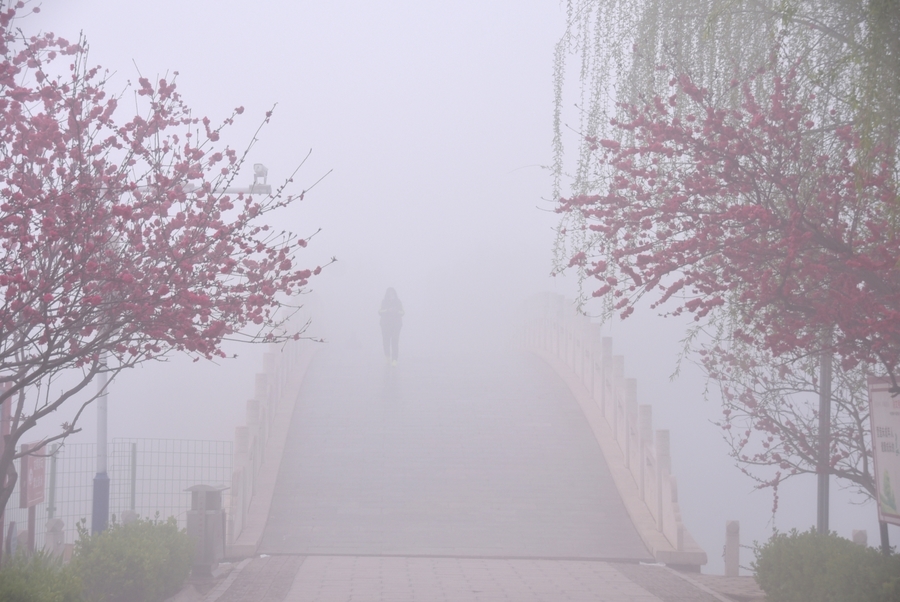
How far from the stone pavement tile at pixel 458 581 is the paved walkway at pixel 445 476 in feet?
1.81

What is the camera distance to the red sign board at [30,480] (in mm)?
8250

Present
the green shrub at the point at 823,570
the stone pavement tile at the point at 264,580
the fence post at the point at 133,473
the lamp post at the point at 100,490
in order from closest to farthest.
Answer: the green shrub at the point at 823,570, the stone pavement tile at the point at 264,580, the lamp post at the point at 100,490, the fence post at the point at 133,473

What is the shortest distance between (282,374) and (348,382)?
2.26 metres

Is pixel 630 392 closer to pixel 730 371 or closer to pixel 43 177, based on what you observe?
pixel 730 371

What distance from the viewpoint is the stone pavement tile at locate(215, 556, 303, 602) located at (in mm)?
9021

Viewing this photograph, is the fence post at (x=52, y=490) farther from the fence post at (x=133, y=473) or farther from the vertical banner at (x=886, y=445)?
the vertical banner at (x=886, y=445)

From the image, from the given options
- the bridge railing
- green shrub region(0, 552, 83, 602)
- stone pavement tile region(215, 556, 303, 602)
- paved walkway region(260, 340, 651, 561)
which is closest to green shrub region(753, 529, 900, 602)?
the bridge railing

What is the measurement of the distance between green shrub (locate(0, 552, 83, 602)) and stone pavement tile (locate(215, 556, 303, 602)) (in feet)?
8.79

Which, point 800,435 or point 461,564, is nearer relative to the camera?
point 800,435

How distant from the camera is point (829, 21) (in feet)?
20.9

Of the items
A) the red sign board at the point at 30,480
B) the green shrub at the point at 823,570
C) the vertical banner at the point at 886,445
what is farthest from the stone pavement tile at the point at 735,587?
the red sign board at the point at 30,480

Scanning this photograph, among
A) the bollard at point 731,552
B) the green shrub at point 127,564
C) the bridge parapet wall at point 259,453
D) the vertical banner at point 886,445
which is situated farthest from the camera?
the bridge parapet wall at point 259,453

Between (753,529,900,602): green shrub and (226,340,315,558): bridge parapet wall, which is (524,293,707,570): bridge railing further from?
(226,340,315,558): bridge parapet wall

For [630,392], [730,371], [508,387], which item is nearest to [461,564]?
[730,371]
